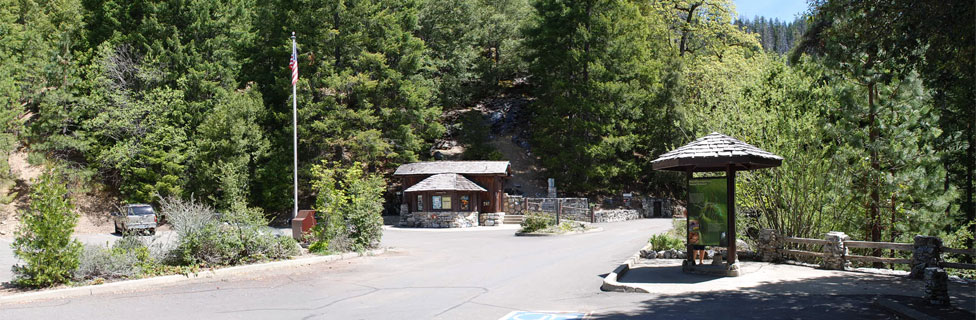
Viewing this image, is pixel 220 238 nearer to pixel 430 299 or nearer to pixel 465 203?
pixel 430 299

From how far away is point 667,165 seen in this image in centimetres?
1273

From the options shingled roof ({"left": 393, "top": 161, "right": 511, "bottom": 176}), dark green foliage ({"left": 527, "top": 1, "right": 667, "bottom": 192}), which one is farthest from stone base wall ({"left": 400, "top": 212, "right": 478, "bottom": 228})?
dark green foliage ({"left": 527, "top": 1, "right": 667, "bottom": 192})

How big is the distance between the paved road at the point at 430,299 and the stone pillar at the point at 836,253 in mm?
3415

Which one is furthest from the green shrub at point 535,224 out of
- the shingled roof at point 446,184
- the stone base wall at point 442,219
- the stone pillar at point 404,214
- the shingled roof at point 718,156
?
the shingled roof at point 718,156

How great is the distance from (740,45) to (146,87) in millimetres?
44331

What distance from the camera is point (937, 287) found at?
8.94 metres

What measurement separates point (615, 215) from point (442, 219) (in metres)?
10.9

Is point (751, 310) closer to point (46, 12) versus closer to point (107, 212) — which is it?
point (107, 212)

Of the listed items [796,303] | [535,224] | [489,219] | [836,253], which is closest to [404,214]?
[489,219]

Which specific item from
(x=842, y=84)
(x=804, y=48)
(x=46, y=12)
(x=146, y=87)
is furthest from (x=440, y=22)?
(x=804, y=48)

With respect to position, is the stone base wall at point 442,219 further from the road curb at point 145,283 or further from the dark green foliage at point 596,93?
the road curb at point 145,283

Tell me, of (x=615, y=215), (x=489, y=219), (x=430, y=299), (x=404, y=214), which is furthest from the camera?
(x=615, y=215)

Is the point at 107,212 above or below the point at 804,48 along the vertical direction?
below

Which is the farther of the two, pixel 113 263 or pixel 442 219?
pixel 442 219
